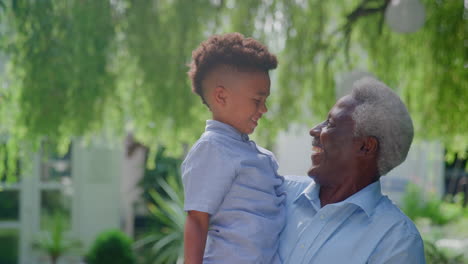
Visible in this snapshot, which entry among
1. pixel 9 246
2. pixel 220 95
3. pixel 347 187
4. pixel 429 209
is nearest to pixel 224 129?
pixel 220 95

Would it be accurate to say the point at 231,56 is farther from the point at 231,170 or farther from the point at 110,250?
the point at 110,250

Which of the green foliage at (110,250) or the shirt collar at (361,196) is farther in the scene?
the green foliage at (110,250)

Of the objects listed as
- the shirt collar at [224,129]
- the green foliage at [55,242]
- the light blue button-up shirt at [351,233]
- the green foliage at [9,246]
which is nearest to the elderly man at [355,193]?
the light blue button-up shirt at [351,233]

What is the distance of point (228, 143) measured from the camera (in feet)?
5.51

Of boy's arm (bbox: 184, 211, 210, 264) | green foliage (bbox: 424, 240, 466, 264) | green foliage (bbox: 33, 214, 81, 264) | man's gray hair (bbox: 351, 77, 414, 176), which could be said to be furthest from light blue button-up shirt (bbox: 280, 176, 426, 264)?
green foliage (bbox: 33, 214, 81, 264)

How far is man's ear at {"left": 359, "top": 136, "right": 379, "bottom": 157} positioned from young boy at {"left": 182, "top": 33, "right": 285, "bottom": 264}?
0.91ft

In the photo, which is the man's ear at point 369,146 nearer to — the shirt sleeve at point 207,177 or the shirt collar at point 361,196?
the shirt collar at point 361,196

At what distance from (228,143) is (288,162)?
30.3ft

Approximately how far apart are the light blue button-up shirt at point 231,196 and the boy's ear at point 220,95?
0.22 ft

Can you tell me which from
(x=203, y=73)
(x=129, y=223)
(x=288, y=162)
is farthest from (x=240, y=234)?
(x=288, y=162)

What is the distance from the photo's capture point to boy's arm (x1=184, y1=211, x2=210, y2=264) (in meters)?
1.59

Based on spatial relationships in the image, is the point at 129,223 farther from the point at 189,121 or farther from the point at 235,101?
the point at 235,101

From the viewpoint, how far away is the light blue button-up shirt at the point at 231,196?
161 cm

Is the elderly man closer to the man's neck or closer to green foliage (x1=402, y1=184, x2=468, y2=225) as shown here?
the man's neck
